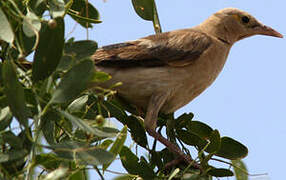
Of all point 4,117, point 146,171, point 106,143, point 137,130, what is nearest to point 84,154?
point 4,117

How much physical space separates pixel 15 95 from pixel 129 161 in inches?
46.4

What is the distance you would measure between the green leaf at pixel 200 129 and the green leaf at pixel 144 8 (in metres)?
0.97

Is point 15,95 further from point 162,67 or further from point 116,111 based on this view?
point 162,67

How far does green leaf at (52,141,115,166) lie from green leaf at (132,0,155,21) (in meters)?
1.95

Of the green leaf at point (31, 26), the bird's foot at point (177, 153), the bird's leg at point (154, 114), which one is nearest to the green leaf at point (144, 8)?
the bird's leg at point (154, 114)

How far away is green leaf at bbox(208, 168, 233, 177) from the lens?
2646mm

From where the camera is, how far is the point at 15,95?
1.57m

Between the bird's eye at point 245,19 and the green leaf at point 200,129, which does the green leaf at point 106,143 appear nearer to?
the green leaf at point 200,129

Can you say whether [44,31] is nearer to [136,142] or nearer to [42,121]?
[42,121]

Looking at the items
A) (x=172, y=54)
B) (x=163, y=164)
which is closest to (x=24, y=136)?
(x=163, y=164)

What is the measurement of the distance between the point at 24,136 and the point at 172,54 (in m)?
2.39

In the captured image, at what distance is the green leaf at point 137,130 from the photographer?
302 cm

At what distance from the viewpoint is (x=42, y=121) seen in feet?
5.62

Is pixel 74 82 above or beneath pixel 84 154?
above
